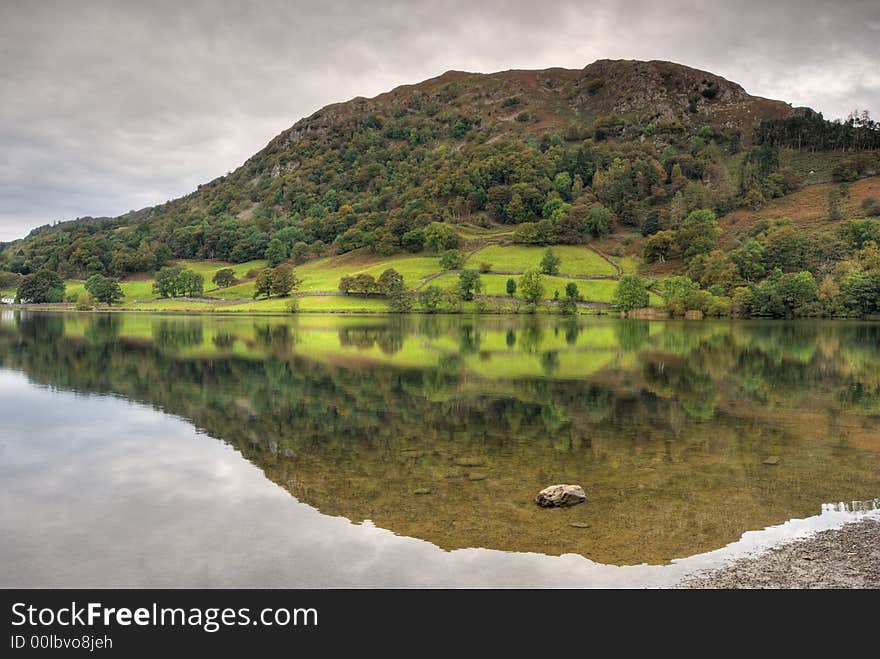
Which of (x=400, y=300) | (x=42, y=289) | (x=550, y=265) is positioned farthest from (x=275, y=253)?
(x=550, y=265)

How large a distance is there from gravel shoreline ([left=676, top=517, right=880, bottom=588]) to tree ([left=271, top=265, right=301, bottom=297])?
142m

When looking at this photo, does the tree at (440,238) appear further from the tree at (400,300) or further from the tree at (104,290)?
the tree at (104,290)

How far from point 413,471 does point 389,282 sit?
120m

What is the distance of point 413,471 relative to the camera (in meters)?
17.5

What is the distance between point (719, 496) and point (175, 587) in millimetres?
12786

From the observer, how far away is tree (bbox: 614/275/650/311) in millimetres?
118625

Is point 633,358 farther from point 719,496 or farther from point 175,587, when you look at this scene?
point 175,587

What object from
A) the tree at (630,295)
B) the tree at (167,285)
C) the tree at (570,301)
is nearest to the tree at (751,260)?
the tree at (630,295)

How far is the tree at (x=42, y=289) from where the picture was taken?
16850 cm

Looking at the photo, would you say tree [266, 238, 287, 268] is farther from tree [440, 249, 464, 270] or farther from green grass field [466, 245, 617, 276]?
green grass field [466, 245, 617, 276]

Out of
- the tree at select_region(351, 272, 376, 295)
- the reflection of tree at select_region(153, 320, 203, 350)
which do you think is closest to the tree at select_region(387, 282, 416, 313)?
the tree at select_region(351, 272, 376, 295)

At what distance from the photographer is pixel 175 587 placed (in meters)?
10.4
